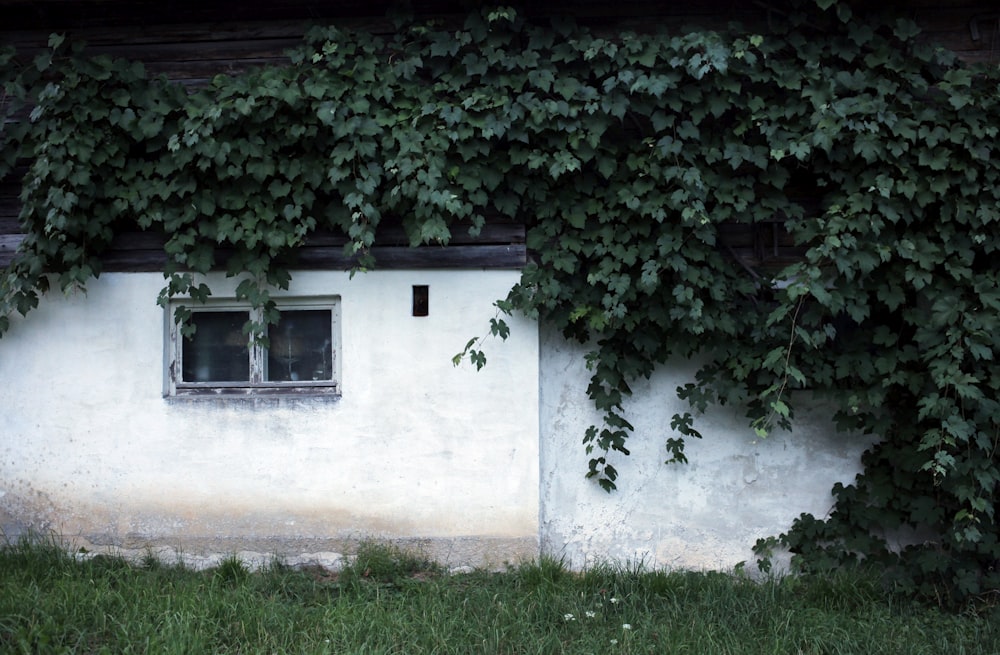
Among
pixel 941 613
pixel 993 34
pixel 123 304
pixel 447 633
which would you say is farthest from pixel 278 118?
pixel 941 613

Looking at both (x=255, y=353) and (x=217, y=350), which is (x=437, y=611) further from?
(x=217, y=350)

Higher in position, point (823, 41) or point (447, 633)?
point (823, 41)

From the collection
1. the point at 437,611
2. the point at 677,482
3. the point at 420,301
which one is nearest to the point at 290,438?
the point at 420,301

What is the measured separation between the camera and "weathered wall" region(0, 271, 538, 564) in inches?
198

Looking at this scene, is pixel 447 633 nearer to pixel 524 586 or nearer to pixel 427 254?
pixel 524 586

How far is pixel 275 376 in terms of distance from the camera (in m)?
5.25

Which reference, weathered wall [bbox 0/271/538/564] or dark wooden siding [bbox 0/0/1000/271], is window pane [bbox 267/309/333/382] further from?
dark wooden siding [bbox 0/0/1000/271]

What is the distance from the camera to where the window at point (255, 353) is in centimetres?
518

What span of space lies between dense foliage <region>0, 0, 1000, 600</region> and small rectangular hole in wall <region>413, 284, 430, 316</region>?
43cm

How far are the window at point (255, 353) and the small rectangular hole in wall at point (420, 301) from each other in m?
0.51

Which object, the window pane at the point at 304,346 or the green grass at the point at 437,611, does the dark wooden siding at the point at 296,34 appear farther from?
the green grass at the point at 437,611

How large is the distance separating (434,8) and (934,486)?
4.33 meters

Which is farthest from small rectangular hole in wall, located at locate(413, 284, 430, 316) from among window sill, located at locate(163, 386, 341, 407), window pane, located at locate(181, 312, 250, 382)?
window pane, located at locate(181, 312, 250, 382)

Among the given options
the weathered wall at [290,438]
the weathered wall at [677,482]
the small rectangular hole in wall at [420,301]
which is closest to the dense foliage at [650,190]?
the weathered wall at [677,482]
